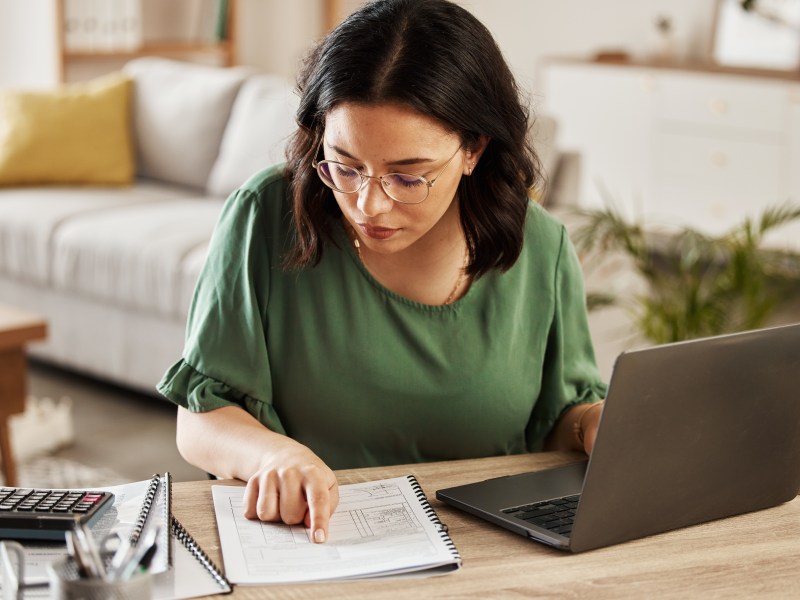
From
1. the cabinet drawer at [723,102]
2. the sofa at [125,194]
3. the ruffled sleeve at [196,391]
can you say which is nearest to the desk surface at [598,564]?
the ruffled sleeve at [196,391]

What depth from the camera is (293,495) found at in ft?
3.76

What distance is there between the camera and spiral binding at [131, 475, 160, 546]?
1.07 metres

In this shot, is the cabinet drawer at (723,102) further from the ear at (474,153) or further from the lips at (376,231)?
the lips at (376,231)

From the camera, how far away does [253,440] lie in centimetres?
128

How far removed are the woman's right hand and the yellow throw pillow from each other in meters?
3.15

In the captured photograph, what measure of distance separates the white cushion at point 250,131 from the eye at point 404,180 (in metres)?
2.51

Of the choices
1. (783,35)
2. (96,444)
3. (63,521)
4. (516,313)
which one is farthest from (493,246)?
(783,35)

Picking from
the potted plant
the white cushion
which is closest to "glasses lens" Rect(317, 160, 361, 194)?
the potted plant

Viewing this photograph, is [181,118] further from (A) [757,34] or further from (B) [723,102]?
(A) [757,34]

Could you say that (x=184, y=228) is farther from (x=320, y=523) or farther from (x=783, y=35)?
(x=783, y=35)

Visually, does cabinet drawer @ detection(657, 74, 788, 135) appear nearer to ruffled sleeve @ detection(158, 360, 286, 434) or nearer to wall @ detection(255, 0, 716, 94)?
wall @ detection(255, 0, 716, 94)

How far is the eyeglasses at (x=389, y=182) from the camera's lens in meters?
1.27

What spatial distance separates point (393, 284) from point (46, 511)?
1.80 feet

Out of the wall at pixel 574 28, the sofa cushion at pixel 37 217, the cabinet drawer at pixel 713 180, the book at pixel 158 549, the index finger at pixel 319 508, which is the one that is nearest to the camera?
the book at pixel 158 549
